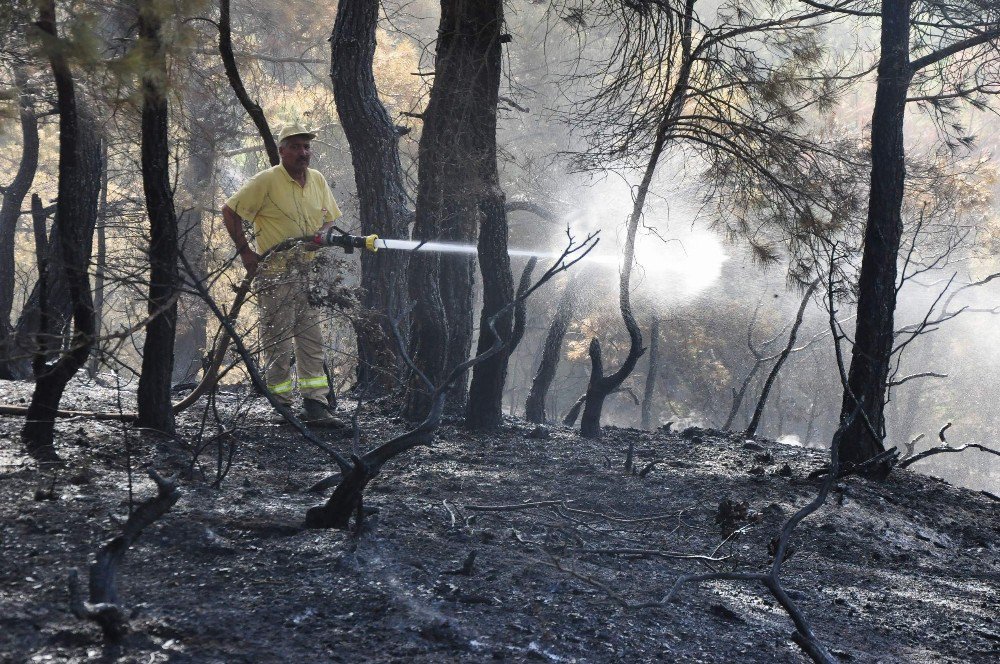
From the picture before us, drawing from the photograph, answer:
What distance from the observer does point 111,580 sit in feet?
8.89

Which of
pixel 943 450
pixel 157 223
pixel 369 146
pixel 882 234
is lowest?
pixel 943 450

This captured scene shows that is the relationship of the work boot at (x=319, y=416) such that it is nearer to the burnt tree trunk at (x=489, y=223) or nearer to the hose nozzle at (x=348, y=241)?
the burnt tree trunk at (x=489, y=223)

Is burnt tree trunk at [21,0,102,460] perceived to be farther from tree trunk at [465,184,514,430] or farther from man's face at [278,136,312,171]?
tree trunk at [465,184,514,430]

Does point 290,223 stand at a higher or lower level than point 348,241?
higher

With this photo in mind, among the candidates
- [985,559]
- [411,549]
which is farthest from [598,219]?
[411,549]

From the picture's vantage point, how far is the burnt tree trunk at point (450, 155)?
6.96 m

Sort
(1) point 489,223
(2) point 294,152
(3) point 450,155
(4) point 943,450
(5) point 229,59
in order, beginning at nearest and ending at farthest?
(4) point 943,450 → (5) point 229,59 → (2) point 294,152 → (3) point 450,155 → (1) point 489,223

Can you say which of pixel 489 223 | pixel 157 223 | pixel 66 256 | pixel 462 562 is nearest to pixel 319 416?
pixel 489 223

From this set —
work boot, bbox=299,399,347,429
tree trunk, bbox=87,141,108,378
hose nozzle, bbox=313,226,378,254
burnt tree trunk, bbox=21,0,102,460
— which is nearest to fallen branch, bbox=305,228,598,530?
tree trunk, bbox=87,141,108,378

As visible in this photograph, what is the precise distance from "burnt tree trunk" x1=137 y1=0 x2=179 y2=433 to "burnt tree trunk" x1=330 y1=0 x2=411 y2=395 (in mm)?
2725

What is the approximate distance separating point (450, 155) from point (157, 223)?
2777 millimetres

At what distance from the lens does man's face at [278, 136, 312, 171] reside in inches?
249

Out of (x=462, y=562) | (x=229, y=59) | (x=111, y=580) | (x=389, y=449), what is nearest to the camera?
(x=111, y=580)

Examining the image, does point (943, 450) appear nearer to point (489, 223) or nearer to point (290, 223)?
point (489, 223)
